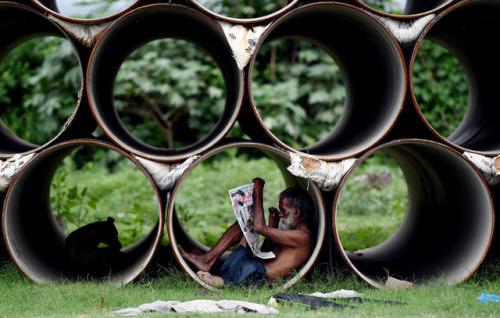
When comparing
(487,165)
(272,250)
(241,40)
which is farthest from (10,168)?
(487,165)

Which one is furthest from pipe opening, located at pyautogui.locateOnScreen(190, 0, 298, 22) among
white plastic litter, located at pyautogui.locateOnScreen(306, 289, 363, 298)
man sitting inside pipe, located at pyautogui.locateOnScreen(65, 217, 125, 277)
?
white plastic litter, located at pyautogui.locateOnScreen(306, 289, 363, 298)

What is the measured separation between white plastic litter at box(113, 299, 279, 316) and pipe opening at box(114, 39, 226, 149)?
6889mm

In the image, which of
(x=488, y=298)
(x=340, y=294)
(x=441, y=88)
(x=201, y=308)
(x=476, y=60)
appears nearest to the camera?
(x=201, y=308)

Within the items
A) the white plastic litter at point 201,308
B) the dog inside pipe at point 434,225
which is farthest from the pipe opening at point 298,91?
the white plastic litter at point 201,308

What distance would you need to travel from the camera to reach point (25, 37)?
5.27m

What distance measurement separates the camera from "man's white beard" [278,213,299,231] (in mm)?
4168

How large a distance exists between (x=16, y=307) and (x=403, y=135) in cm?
307

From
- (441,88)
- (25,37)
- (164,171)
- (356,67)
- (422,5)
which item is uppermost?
(25,37)

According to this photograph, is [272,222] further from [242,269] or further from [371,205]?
[371,205]

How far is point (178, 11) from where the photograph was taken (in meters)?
4.20

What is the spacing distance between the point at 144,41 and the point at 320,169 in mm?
2464

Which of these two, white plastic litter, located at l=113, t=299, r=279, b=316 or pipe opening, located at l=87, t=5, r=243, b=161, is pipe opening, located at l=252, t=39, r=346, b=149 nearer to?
pipe opening, located at l=87, t=5, r=243, b=161

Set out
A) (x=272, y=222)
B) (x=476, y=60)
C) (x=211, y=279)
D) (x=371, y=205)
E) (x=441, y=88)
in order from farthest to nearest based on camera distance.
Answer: (x=441, y=88), (x=371, y=205), (x=476, y=60), (x=272, y=222), (x=211, y=279)

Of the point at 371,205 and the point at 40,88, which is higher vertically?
the point at 40,88
